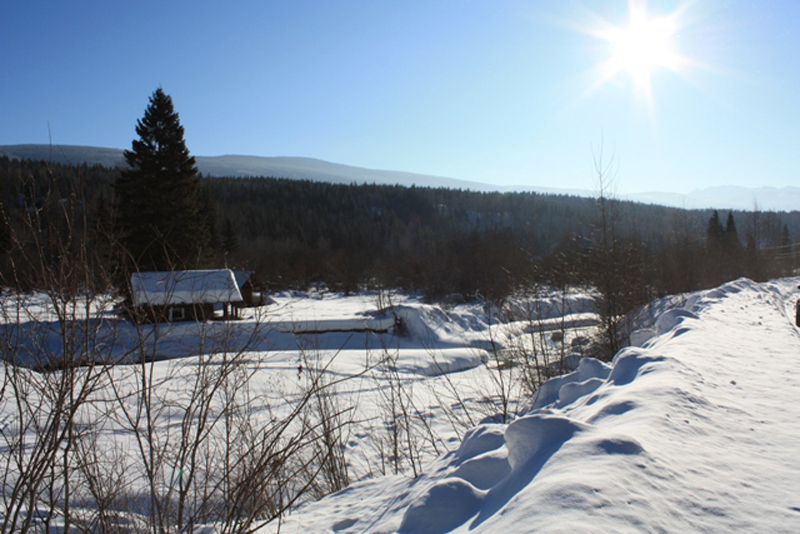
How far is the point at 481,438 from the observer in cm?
418

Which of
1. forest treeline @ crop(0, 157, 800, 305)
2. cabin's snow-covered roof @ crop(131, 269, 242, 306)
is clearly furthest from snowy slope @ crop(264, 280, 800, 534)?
forest treeline @ crop(0, 157, 800, 305)

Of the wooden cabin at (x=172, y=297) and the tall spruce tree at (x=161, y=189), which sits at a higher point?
the tall spruce tree at (x=161, y=189)

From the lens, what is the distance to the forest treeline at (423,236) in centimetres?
380

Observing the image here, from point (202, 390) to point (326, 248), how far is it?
240 ft

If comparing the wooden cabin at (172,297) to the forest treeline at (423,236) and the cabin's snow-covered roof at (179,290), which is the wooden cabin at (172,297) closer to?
the cabin's snow-covered roof at (179,290)

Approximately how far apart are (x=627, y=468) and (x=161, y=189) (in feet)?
95.8

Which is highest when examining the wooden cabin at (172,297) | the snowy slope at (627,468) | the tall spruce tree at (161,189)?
the tall spruce tree at (161,189)

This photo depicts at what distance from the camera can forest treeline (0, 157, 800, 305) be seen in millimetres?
3797

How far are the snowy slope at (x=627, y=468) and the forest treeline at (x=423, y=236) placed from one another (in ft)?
9.93

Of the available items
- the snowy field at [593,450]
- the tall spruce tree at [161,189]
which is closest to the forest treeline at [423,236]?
the snowy field at [593,450]

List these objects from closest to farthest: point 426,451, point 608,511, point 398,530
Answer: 1. point 608,511
2. point 398,530
3. point 426,451

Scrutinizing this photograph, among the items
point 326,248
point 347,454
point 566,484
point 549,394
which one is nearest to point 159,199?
point 347,454

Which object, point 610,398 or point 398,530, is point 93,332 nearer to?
point 398,530

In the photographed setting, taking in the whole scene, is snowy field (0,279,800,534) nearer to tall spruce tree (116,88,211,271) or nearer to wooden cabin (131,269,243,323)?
wooden cabin (131,269,243,323)
